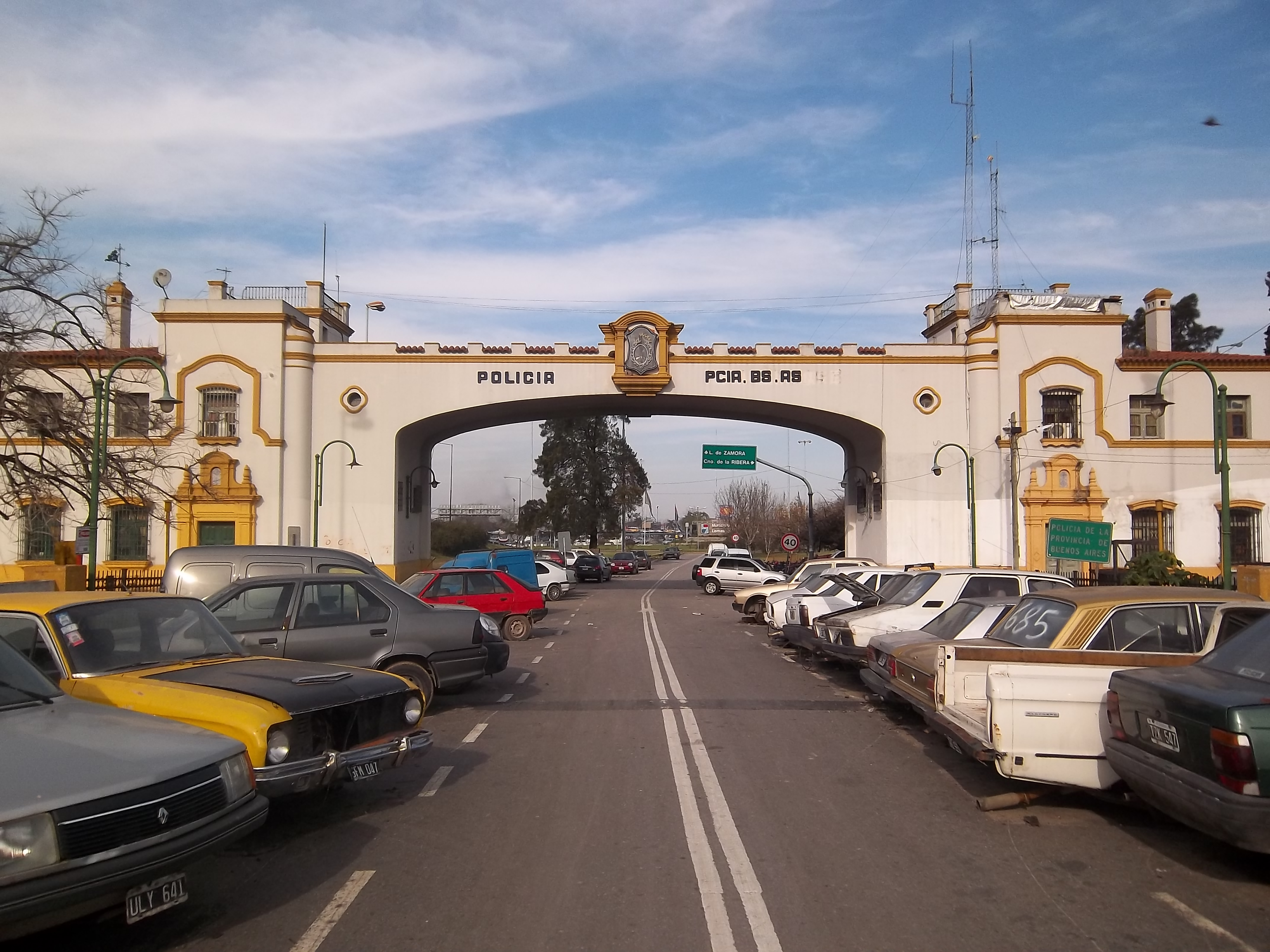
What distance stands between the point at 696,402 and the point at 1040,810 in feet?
97.6

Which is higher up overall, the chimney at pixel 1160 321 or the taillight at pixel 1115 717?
the chimney at pixel 1160 321

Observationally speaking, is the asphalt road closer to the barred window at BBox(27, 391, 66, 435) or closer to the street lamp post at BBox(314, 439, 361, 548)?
the barred window at BBox(27, 391, 66, 435)

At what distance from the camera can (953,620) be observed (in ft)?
36.4

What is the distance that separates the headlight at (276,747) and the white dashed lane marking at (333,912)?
0.86 metres

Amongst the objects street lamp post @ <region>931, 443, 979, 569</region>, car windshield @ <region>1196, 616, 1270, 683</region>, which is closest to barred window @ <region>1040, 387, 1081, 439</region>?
street lamp post @ <region>931, 443, 979, 569</region>

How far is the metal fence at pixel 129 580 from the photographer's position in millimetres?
25656

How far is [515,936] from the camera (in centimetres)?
506

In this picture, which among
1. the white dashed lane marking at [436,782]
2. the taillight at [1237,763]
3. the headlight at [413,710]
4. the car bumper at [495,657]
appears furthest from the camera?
the car bumper at [495,657]

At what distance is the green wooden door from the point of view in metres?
33.8

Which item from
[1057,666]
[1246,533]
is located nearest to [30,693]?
[1057,666]

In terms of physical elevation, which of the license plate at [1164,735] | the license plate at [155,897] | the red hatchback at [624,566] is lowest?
the red hatchback at [624,566]

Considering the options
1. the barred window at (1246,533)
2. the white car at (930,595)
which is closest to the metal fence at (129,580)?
the white car at (930,595)

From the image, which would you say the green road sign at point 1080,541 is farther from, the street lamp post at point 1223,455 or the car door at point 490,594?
the car door at point 490,594

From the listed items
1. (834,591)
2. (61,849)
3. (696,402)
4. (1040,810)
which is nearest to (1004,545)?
(696,402)
